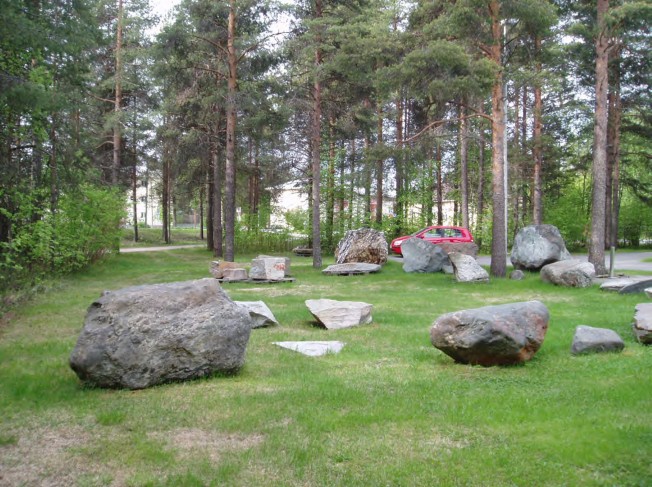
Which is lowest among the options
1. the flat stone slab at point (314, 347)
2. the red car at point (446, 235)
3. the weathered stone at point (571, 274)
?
the flat stone slab at point (314, 347)

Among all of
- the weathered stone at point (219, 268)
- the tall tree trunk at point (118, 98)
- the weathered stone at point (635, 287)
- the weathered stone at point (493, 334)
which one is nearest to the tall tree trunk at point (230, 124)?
the weathered stone at point (219, 268)

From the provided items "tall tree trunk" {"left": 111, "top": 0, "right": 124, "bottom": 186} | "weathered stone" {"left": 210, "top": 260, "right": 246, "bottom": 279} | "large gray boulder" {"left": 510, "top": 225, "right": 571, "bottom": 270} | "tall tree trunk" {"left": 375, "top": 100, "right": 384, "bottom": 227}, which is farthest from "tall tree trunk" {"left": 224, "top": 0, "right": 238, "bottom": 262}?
"large gray boulder" {"left": 510, "top": 225, "right": 571, "bottom": 270}

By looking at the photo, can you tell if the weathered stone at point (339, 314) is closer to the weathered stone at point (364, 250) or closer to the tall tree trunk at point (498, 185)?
the tall tree trunk at point (498, 185)

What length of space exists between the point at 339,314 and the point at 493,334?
3467mm

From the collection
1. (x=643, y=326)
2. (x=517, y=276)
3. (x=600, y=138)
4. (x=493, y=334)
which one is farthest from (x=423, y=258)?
(x=493, y=334)

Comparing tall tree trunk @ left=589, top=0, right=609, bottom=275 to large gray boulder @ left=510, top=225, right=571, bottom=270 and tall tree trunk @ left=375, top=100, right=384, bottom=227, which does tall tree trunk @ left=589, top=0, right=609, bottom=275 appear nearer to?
large gray boulder @ left=510, top=225, right=571, bottom=270

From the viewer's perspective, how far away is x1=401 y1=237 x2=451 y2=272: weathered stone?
1831 centimetres

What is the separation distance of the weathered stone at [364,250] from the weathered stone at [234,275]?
4.99 metres

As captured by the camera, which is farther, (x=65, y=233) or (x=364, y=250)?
(x=364, y=250)

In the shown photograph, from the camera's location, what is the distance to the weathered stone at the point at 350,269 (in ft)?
59.4

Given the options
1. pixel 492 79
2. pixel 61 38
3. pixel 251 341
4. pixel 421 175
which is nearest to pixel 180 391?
pixel 251 341

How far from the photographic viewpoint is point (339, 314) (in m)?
9.05

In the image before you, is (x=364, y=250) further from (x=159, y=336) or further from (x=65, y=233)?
(x=159, y=336)

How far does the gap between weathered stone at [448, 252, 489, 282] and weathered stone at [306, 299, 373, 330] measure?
6758 millimetres
